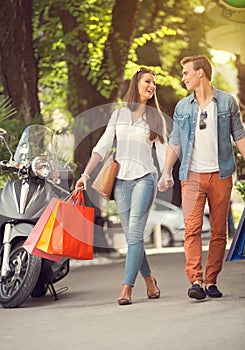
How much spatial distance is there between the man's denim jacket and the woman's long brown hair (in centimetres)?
16

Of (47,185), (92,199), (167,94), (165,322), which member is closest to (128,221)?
(47,185)

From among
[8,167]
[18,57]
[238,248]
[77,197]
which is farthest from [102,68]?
[238,248]

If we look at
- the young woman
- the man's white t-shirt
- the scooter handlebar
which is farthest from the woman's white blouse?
the scooter handlebar

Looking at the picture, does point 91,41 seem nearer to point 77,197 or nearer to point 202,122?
point 77,197

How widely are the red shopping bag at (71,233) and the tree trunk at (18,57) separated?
5.05 metres

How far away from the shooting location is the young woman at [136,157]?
6.86 meters

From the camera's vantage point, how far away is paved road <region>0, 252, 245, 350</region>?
5.15 metres

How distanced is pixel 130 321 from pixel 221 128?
163 cm

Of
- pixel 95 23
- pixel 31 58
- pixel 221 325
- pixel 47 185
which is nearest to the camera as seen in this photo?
pixel 221 325

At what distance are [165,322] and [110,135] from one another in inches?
67.3

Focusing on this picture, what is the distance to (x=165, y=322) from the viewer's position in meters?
5.82

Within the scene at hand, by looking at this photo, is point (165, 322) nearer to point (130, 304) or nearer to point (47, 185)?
point (130, 304)

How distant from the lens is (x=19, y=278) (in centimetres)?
718

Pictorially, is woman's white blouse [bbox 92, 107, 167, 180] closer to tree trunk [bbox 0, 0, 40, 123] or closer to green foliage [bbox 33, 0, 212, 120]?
green foliage [bbox 33, 0, 212, 120]
